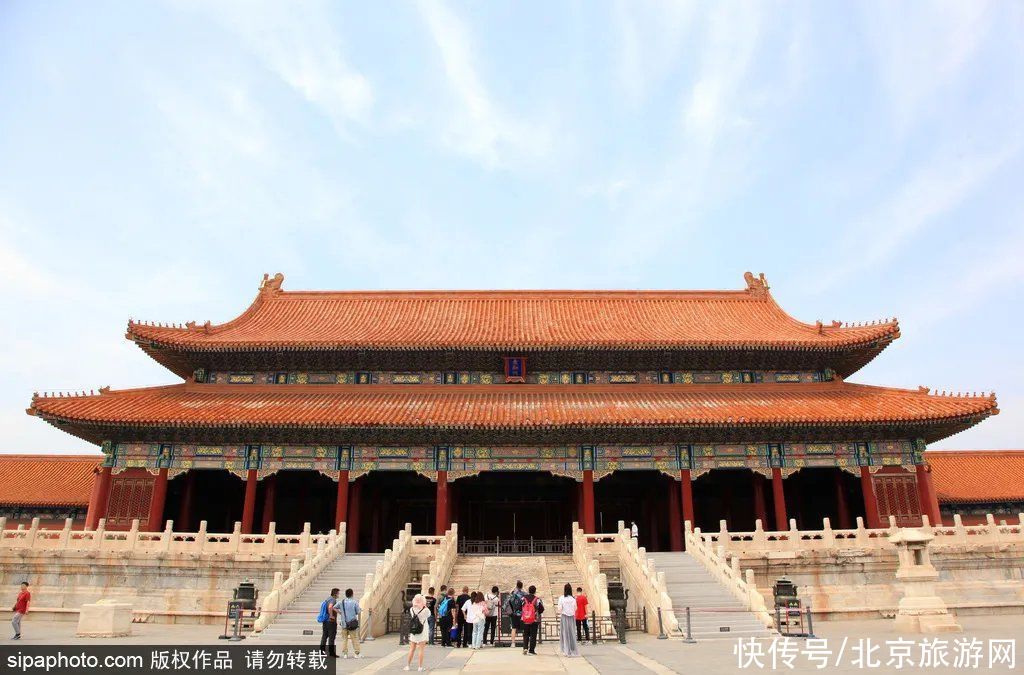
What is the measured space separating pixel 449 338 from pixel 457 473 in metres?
6.34

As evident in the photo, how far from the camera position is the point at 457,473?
2497 cm

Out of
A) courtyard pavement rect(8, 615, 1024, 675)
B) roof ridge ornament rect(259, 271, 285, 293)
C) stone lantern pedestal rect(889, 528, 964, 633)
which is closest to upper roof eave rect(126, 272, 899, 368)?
roof ridge ornament rect(259, 271, 285, 293)

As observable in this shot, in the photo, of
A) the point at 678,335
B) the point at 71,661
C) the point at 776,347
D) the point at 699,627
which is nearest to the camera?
the point at 71,661

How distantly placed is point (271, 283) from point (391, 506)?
46.1 ft

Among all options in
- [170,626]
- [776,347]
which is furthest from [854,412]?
[170,626]

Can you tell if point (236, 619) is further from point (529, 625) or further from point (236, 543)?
point (529, 625)

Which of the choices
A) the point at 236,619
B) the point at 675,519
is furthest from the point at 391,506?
the point at 236,619

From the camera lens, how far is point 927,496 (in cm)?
2462

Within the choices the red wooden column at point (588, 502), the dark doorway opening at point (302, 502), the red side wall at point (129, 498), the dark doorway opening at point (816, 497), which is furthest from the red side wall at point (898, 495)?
the red side wall at point (129, 498)

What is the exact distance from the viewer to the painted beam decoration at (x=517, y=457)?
25.1 meters

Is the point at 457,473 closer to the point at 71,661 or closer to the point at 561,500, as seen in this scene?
the point at 561,500

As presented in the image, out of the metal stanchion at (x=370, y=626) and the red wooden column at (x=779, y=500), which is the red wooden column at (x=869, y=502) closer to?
the red wooden column at (x=779, y=500)

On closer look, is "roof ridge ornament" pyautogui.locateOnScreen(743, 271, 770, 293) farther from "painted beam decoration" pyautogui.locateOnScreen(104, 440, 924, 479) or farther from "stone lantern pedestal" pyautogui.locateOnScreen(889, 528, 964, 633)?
"stone lantern pedestal" pyautogui.locateOnScreen(889, 528, 964, 633)

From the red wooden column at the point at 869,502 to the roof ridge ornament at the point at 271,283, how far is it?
2838 cm
